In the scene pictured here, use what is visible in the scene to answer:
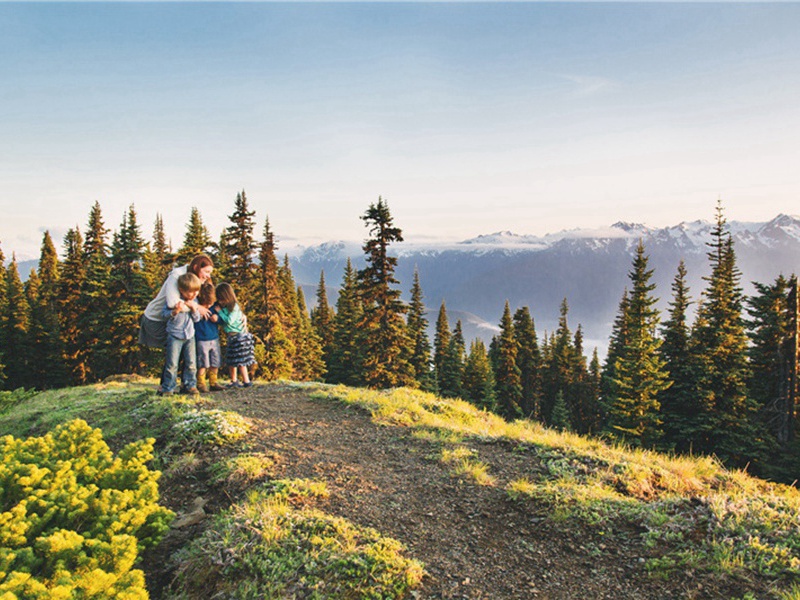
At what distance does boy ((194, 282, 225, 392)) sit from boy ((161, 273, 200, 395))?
14.1 inches

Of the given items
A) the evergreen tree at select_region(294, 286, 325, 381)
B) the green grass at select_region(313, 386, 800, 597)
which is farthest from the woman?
the evergreen tree at select_region(294, 286, 325, 381)

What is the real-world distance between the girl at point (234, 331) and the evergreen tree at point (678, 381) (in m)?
27.2

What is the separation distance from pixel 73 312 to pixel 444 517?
44502mm

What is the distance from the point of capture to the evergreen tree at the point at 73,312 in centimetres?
3766

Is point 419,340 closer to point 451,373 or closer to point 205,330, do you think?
point 451,373

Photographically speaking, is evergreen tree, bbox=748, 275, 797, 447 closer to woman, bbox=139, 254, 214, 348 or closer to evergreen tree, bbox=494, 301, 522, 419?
evergreen tree, bbox=494, 301, 522, 419

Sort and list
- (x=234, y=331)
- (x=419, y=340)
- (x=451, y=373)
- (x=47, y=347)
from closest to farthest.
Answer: (x=234, y=331) → (x=47, y=347) → (x=419, y=340) → (x=451, y=373)

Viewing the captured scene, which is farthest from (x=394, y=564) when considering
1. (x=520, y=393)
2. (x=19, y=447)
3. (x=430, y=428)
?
(x=520, y=393)

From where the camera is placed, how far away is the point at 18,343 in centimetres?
4494

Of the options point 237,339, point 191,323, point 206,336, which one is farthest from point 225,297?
point 237,339

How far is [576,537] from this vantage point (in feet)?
15.9

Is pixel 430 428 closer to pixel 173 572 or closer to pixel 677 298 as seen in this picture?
pixel 173 572

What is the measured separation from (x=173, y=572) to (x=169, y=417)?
14.6 feet

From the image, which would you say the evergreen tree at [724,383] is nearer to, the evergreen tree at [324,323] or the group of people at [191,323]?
the group of people at [191,323]
